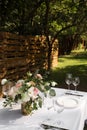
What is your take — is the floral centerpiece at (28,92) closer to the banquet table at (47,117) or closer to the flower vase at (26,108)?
the flower vase at (26,108)

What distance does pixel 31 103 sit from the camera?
9.38ft

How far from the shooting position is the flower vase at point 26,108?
2.89m

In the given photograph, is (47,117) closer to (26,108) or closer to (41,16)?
(26,108)

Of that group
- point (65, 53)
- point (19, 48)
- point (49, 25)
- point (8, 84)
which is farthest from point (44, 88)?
point (65, 53)

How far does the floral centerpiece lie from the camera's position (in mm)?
2752

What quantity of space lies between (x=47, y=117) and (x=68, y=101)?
567 millimetres

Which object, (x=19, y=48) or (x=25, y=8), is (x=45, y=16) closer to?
(x=25, y=8)

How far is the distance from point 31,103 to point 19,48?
18.6 feet

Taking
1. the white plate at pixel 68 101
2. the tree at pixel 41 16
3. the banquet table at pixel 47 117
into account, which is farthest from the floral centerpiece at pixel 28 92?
the tree at pixel 41 16

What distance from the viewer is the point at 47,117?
9.72 ft

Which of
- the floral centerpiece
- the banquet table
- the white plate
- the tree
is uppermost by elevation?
the tree

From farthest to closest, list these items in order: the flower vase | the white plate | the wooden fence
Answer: the wooden fence, the white plate, the flower vase

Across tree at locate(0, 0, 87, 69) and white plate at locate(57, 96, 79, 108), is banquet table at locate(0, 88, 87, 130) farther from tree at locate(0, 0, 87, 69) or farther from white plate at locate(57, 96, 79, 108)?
tree at locate(0, 0, 87, 69)

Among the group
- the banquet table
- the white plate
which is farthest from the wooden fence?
the banquet table
